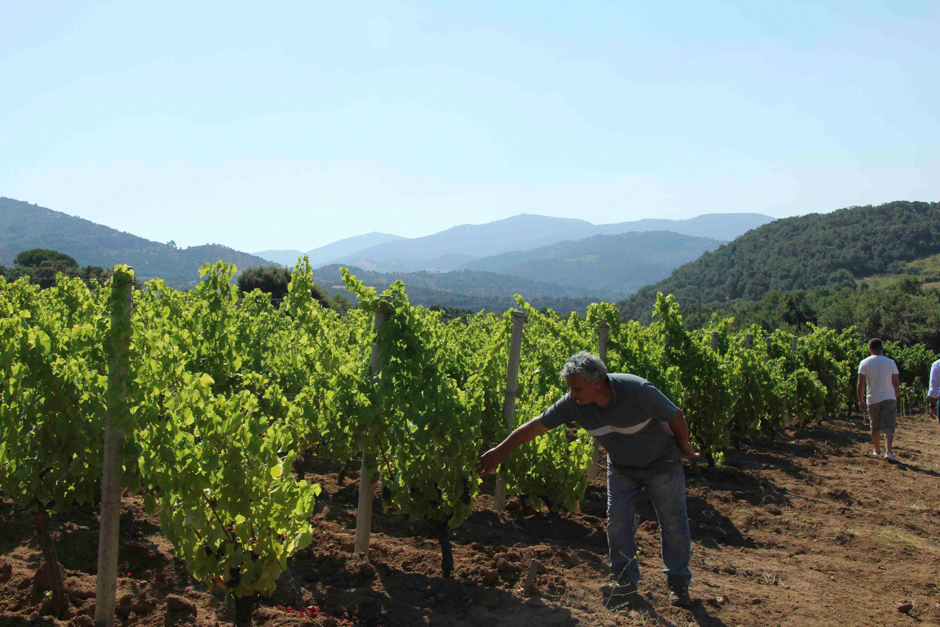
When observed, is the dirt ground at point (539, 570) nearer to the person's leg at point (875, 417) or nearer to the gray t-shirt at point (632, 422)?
the gray t-shirt at point (632, 422)

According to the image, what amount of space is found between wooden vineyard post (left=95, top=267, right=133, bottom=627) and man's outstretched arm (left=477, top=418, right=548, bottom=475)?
193 centimetres

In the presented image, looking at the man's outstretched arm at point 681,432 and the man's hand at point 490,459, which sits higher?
the man's outstretched arm at point 681,432

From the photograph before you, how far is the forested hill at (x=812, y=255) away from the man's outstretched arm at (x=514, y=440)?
6621 cm

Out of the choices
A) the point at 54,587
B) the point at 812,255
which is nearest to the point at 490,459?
the point at 54,587

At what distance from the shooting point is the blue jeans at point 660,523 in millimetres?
3639

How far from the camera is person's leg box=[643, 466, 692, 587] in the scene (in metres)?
3.62

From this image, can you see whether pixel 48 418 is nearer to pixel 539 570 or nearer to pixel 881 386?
pixel 539 570

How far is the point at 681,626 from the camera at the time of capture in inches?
134

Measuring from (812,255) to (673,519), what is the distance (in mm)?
93663

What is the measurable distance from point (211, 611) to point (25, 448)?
1334mm

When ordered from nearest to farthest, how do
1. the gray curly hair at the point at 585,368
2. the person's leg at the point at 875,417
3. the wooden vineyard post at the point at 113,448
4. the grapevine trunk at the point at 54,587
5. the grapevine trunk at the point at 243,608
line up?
the wooden vineyard post at the point at 113,448 → the grapevine trunk at the point at 243,608 → the grapevine trunk at the point at 54,587 → the gray curly hair at the point at 585,368 → the person's leg at the point at 875,417

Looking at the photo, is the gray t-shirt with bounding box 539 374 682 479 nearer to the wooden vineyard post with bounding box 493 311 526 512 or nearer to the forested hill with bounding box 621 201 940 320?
the wooden vineyard post with bounding box 493 311 526 512

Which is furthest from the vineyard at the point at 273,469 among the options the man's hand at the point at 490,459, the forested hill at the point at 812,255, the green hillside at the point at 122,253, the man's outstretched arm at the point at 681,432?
the green hillside at the point at 122,253

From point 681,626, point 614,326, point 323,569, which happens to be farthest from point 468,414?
point 614,326
